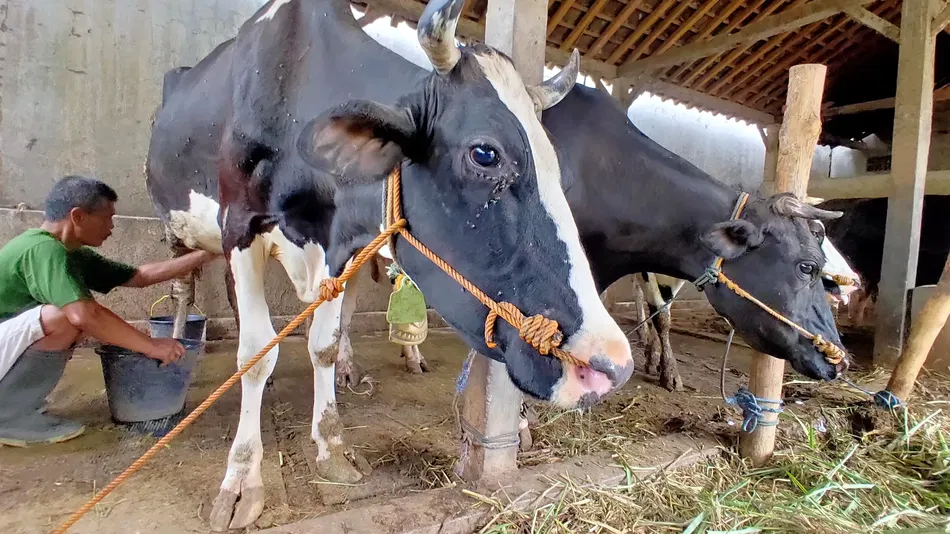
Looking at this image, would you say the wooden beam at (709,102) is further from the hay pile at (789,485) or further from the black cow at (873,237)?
the hay pile at (789,485)

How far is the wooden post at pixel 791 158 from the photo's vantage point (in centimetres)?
275

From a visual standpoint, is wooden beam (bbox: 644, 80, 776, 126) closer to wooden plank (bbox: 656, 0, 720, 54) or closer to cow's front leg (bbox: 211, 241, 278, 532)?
wooden plank (bbox: 656, 0, 720, 54)

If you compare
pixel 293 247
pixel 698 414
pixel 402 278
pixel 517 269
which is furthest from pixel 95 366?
pixel 698 414

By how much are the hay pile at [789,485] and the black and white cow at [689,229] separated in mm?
581

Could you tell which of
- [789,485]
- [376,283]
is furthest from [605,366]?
[376,283]

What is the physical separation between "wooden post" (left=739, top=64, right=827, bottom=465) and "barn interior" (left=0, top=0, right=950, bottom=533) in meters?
0.12

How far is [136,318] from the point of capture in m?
4.92

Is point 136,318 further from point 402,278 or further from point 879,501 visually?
point 879,501

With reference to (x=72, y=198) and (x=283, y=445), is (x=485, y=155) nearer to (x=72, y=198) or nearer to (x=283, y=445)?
(x=283, y=445)

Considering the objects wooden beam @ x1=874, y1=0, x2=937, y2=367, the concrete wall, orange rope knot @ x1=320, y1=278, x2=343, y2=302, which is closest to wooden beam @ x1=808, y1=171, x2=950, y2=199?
wooden beam @ x1=874, y1=0, x2=937, y2=367

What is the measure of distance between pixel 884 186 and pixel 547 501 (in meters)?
5.86

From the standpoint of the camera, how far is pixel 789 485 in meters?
2.68

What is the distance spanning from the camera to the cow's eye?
1.49m

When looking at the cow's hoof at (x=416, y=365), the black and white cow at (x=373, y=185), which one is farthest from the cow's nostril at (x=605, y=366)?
the cow's hoof at (x=416, y=365)
